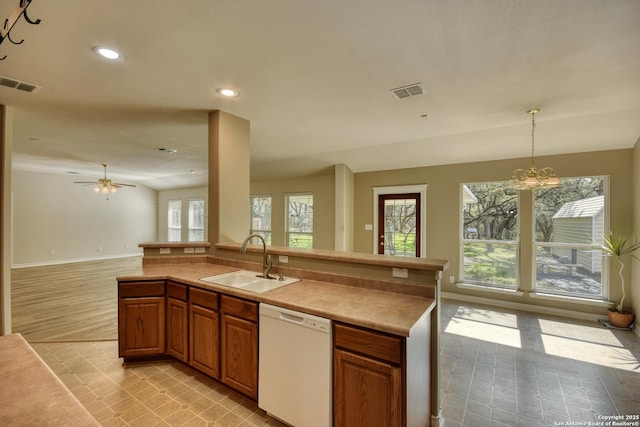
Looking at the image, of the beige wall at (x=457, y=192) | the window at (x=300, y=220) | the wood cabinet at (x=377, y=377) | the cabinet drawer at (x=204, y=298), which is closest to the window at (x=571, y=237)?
the beige wall at (x=457, y=192)

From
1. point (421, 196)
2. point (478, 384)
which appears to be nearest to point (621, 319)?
point (478, 384)

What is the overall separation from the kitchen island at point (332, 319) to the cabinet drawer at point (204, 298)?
1cm

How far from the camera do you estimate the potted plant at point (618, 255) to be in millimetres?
3787

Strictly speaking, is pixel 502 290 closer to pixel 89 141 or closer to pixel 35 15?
pixel 35 15

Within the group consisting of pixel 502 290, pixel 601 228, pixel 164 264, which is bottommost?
pixel 502 290

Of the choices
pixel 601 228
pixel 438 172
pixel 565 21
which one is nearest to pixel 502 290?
pixel 601 228

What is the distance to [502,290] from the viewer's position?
4.76 m

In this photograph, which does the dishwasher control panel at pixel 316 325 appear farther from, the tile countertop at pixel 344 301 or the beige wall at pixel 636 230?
the beige wall at pixel 636 230

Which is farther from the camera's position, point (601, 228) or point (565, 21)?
point (601, 228)

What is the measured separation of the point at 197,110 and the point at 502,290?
538 centimetres

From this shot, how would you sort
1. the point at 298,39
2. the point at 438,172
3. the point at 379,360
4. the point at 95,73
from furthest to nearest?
the point at 438,172, the point at 95,73, the point at 298,39, the point at 379,360

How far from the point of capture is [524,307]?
15.0 feet

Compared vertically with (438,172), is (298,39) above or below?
above

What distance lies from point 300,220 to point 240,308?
199 inches
